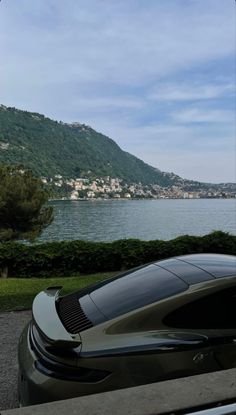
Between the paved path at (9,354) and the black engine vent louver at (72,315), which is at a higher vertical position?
the black engine vent louver at (72,315)

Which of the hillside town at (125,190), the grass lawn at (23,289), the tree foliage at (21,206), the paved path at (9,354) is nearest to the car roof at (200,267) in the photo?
the paved path at (9,354)

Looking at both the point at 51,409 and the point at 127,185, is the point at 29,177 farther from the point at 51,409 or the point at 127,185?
the point at 127,185

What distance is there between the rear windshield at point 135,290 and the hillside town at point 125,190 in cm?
9425

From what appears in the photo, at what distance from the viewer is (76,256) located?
456 inches

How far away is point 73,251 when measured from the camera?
11562 millimetres

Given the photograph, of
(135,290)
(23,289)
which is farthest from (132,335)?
(23,289)

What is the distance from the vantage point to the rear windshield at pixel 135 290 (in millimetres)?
3309

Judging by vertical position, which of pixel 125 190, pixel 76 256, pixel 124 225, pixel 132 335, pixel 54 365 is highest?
pixel 125 190

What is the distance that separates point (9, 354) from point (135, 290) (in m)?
2.44

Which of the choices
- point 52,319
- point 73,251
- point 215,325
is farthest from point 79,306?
point 73,251

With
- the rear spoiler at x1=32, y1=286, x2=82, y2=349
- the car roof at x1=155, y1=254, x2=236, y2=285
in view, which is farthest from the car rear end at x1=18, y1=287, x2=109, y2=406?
the car roof at x1=155, y1=254, x2=236, y2=285

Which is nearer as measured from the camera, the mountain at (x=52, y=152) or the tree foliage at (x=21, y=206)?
the tree foliage at (x=21, y=206)

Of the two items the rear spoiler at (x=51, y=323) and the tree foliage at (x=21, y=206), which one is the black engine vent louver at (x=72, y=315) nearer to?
the rear spoiler at (x=51, y=323)

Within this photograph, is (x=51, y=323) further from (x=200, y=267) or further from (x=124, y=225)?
(x=124, y=225)
